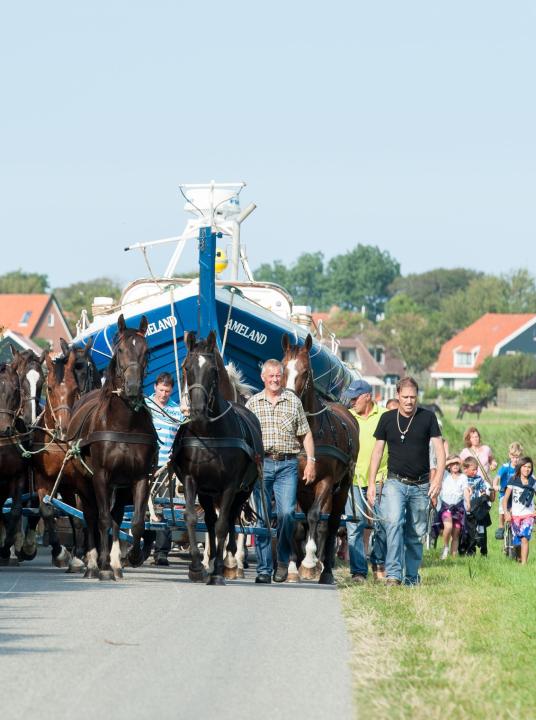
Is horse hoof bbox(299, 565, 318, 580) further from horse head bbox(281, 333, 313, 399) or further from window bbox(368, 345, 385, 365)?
window bbox(368, 345, 385, 365)

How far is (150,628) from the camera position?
1178cm

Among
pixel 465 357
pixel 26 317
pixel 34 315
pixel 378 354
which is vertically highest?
pixel 34 315

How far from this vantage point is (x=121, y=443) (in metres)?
15.7

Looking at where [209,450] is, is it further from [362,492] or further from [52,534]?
[362,492]

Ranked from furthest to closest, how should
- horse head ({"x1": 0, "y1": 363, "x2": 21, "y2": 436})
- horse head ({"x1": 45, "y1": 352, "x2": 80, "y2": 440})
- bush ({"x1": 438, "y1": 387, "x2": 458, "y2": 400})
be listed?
bush ({"x1": 438, "y1": 387, "x2": 458, "y2": 400}) < horse head ({"x1": 45, "y1": 352, "x2": 80, "y2": 440}) < horse head ({"x1": 0, "y1": 363, "x2": 21, "y2": 436})

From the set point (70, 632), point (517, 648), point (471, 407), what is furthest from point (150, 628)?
point (471, 407)

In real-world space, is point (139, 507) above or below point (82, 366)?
below

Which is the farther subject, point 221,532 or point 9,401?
point 9,401

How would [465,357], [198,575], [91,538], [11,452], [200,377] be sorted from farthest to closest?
[465,357], [11,452], [91,538], [198,575], [200,377]

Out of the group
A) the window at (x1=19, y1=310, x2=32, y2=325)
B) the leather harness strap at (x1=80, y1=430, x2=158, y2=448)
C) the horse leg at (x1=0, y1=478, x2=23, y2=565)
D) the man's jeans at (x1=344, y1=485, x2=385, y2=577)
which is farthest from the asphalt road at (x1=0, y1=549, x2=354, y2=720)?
the window at (x1=19, y1=310, x2=32, y2=325)

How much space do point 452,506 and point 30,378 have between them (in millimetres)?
6674

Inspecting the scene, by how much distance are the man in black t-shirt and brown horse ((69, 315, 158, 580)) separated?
7.27ft

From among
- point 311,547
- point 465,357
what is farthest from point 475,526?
point 465,357

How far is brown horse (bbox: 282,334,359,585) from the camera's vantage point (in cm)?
1655
